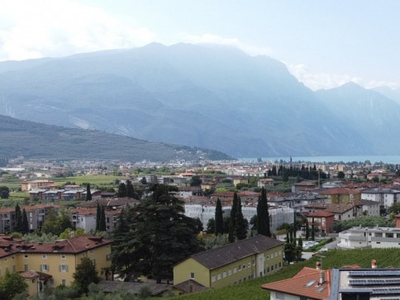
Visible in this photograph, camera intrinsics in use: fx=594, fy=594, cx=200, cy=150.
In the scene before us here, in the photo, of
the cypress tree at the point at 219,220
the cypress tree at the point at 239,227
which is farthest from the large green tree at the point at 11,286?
the cypress tree at the point at 219,220

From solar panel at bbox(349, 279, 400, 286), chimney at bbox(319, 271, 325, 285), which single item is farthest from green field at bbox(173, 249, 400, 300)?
solar panel at bbox(349, 279, 400, 286)

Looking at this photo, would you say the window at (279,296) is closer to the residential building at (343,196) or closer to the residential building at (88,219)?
the residential building at (88,219)

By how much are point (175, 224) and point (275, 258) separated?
21.8 ft

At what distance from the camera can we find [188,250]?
29766 mm

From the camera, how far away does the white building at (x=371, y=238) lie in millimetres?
38688

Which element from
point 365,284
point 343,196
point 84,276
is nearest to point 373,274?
point 365,284

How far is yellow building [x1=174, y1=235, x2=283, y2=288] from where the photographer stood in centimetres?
2653

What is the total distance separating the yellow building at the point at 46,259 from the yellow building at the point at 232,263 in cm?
589

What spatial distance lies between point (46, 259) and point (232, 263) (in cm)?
943

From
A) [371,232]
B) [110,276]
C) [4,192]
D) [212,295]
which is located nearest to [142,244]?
[110,276]

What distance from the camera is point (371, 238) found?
129ft

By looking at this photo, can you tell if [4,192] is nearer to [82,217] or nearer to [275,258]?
[82,217]

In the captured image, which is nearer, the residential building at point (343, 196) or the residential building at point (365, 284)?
the residential building at point (365, 284)

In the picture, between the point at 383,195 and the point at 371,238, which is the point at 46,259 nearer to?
the point at 371,238
